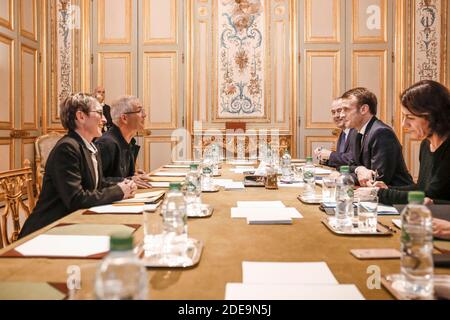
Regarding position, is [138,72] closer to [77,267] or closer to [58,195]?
[58,195]

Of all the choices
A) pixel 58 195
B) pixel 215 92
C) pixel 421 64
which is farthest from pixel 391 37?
pixel 58 195

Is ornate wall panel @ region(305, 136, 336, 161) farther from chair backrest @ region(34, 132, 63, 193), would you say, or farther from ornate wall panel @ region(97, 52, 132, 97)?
chair backrest @ region(34, 132, 63, 193)

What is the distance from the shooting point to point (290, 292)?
110 cm

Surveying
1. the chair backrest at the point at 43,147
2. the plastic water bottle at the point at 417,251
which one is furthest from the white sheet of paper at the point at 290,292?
the chair backrest at the point at 43,147

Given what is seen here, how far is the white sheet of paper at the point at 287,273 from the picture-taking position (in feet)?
3.88

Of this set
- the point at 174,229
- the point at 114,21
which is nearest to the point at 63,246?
the point at 174,229

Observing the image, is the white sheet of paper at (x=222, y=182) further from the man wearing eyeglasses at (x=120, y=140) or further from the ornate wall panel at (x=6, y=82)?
the ornate wall panel at (x=6, y=82)

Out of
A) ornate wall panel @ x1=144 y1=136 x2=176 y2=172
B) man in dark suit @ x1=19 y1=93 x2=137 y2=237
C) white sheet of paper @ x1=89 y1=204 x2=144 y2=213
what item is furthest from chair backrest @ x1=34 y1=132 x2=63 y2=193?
white sheet of paper @ x1=89 y1=204 x2=144 y2=213

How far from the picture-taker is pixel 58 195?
2.42m

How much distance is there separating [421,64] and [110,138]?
515 cm

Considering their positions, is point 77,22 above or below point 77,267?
above

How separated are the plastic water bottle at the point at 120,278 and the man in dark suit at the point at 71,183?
5.01ft

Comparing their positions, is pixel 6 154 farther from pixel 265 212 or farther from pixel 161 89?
pixel 265 212

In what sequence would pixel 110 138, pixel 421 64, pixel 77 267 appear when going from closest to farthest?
pixel 77 267, pixel 110 138, pixel 421 64
